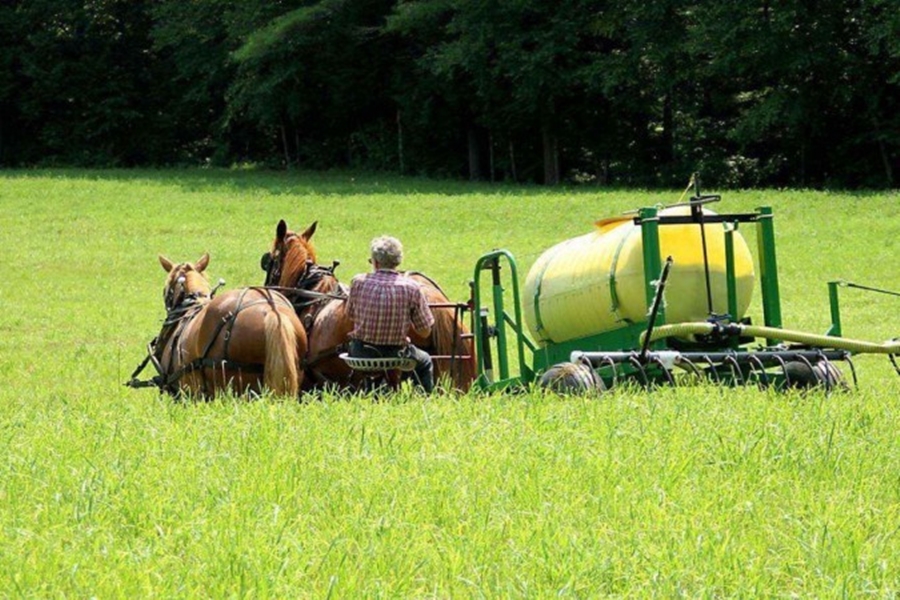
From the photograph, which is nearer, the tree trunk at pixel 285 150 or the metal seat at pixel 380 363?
the metal seat at pixel 380 363

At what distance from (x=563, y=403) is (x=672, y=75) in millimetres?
38518

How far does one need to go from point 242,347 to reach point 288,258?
1.70 metres

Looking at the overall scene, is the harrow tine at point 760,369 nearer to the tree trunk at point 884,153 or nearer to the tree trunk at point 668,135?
the tree trunk at point 884,153

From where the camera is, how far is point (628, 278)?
1039 cm

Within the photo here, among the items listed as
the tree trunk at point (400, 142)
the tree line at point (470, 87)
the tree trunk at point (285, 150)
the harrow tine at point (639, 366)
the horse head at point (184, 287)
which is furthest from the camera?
the tree trunk at point (285, 150)

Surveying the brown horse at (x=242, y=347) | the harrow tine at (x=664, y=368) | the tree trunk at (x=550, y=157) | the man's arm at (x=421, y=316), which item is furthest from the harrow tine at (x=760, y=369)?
the tree trunk at (x=550, y=157)

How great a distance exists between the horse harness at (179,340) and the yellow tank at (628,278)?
7.62ft

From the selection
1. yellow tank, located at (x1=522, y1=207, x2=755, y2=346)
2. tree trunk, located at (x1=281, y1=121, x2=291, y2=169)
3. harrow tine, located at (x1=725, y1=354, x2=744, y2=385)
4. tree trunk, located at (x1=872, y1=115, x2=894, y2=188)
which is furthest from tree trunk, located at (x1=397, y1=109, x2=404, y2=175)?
harrow tine, located at (x1=725, y1=354, x2=744, y2=385)

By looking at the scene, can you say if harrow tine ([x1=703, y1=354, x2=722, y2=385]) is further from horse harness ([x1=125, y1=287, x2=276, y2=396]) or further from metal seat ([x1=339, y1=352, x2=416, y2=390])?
horse harness ([x1=125, y1=287, x2=276, y2=396])

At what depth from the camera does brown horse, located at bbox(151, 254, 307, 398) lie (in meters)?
10.8

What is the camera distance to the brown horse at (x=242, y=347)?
10789mm

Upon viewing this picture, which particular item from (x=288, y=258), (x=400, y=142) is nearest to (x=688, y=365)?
(x=288, y=258)

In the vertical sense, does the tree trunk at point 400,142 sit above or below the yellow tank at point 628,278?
above

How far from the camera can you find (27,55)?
202 feet
